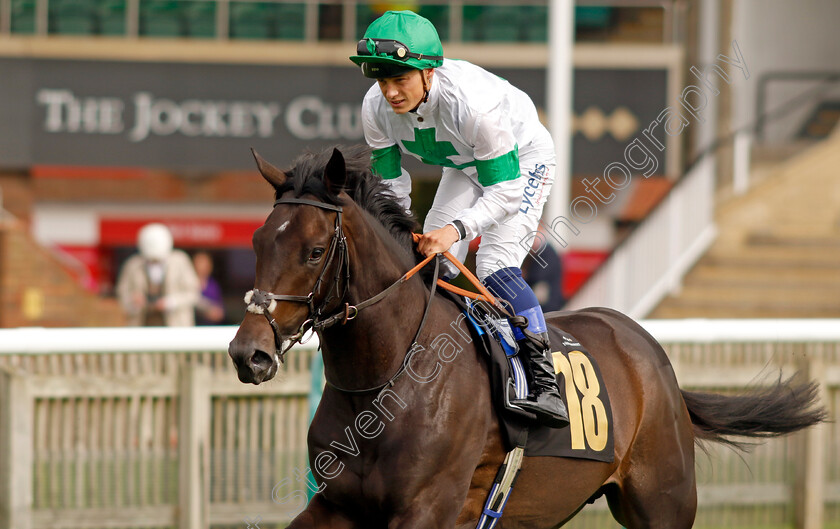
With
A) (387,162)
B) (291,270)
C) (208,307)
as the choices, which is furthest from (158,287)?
(291,270)

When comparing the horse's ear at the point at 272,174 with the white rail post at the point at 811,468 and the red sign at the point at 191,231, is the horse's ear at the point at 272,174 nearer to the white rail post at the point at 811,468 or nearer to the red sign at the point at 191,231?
the white rail post at the point at 811,468

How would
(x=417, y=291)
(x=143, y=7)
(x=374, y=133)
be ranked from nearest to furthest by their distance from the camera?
1. (x=417, y=291)
2. (x=374, y=133)
3. (x=143, y=7)

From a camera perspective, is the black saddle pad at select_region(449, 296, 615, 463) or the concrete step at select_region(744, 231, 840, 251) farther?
the concrete step at select_region(744, 231, 840, 251)

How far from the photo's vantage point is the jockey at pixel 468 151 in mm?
3301

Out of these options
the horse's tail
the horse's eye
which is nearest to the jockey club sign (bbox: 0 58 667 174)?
the horse's tail

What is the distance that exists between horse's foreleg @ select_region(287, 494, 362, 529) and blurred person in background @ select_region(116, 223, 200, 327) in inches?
190

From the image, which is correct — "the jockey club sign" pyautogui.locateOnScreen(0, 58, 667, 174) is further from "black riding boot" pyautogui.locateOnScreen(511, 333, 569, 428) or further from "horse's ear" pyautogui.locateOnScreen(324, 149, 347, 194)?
"horse's ear" pyautogui.locateOnScreen(324, 149, 347, 194)

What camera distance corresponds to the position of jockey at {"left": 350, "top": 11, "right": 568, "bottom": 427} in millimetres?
3301

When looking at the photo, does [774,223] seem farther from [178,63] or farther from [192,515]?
[192,515]

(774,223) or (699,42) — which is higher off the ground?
(699,42)

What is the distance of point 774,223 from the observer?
10.9 metres

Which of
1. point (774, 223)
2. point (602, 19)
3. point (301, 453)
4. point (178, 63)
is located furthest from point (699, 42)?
point (301, 453)

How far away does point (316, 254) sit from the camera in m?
2.94

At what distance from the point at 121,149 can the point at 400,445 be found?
30.0 feet
